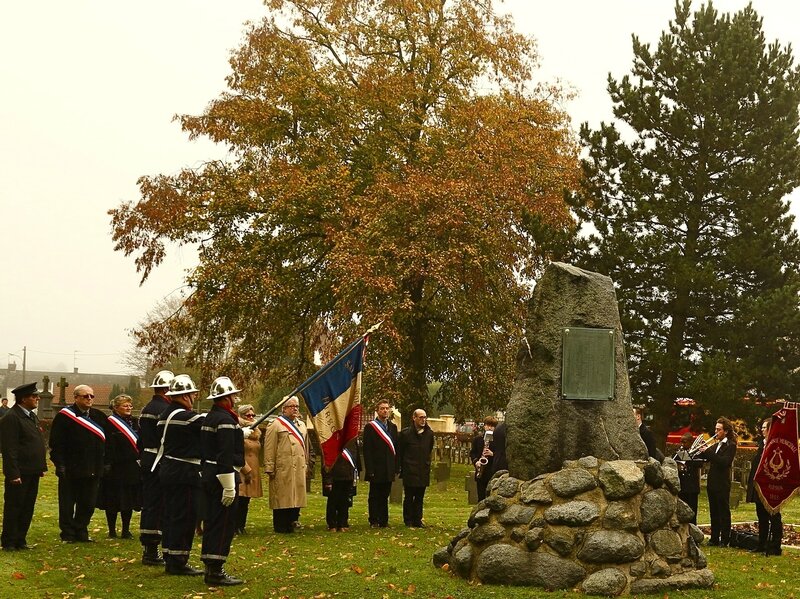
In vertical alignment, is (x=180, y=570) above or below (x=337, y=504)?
below

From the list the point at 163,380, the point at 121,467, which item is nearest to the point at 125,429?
the point at 121,467

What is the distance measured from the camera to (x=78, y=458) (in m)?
14.0

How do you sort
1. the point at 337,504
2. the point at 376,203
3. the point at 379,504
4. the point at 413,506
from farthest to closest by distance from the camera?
the point at 376,203 < the point at 413,506 < the point at 379,504 < the point at 337,504

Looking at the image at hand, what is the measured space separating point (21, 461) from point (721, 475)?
936 cm

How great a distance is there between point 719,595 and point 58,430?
324 inches

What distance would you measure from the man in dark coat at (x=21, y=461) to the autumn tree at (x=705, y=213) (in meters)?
18.3

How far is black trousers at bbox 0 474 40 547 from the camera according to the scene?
13.1 m

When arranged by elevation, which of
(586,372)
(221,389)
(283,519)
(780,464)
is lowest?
(283,519)

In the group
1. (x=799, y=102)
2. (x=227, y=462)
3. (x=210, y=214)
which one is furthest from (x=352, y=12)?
(x=227, y=462)

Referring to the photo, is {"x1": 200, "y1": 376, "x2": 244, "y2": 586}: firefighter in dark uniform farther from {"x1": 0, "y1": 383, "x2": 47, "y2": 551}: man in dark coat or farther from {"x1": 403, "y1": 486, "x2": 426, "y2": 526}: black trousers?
{"x1": 403, "y1": 486, "x2": 426, "y2": 526}: black trousers

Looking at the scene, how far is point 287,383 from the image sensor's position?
34.1 meters

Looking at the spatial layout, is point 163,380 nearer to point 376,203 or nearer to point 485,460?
point 485,460

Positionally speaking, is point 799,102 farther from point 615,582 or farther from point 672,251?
point 615,582

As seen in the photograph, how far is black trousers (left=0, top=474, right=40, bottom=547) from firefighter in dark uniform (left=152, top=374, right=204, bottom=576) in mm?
2630
